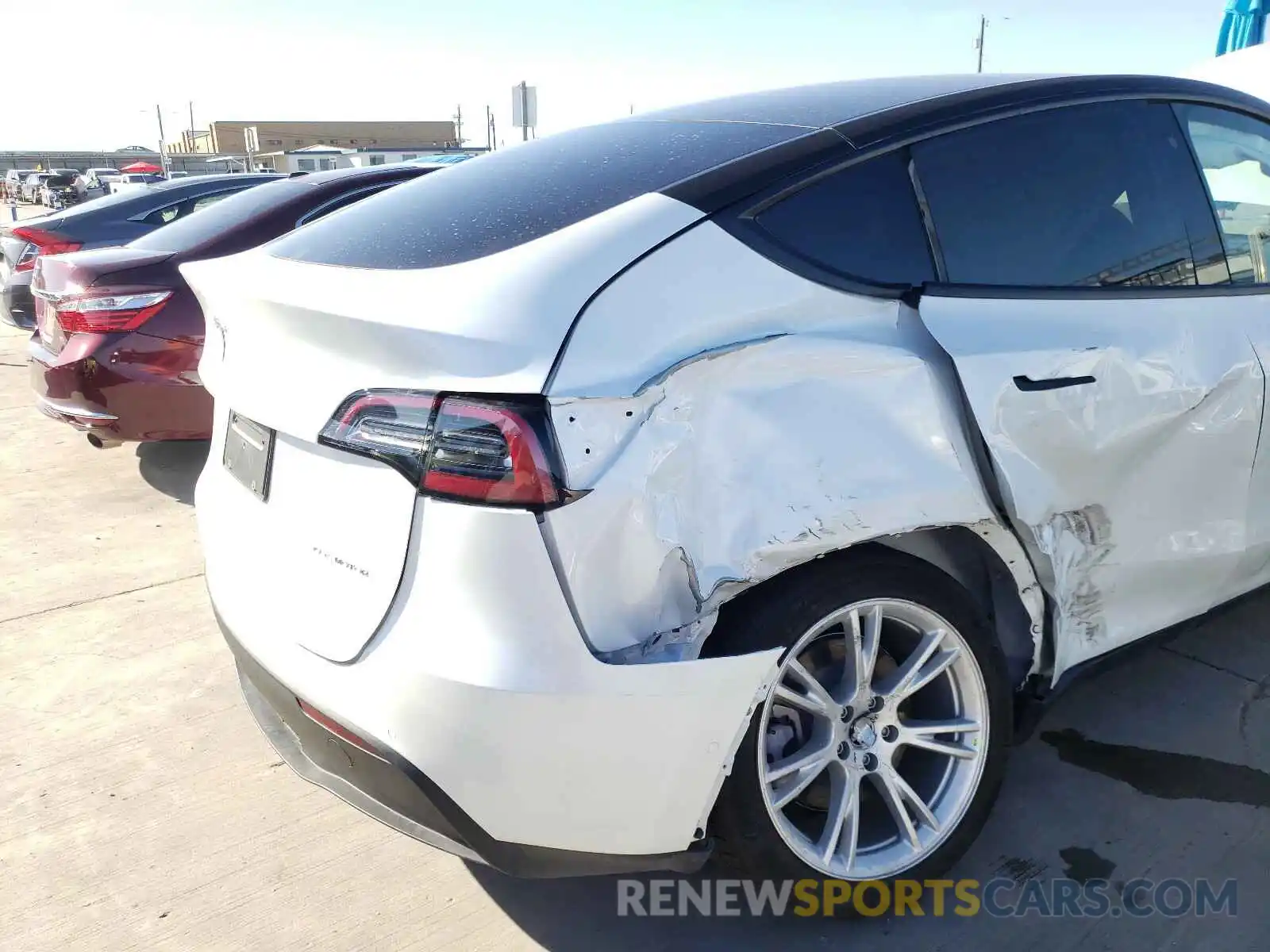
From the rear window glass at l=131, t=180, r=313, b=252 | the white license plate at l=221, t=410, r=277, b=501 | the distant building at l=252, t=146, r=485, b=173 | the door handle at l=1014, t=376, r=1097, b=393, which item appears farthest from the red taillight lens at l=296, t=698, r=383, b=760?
the distant building at l=252, t=146, r=485, b=173

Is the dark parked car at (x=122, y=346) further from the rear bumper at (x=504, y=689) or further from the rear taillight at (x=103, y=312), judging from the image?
the rear bumper at (x=504, y=689)

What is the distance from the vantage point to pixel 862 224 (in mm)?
2193

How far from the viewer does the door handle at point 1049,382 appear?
2250 mm

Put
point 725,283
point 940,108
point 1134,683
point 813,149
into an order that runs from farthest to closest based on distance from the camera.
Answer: point 1134,683
point 940,108
point 813,149
point 725,283

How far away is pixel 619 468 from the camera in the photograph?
180cm

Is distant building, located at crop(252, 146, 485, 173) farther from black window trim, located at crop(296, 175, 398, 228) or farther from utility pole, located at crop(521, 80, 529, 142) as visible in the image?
black window trim, located at crop(296, 175, 398, 228)

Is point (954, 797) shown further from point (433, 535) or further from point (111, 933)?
point (111, 933)

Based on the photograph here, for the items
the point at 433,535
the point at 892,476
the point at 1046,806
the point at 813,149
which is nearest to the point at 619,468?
the point at 433,535

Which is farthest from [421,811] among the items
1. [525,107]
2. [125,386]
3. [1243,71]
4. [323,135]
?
[323,135]

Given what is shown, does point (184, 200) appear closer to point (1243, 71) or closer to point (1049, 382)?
point (1049, 382)

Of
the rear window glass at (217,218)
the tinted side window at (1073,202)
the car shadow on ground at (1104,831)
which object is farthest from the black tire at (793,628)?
the rear window glass at (217,218)

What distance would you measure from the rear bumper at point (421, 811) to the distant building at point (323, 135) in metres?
88.2

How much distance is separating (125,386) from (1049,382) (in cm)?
417

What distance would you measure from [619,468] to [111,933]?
5.44 feet
